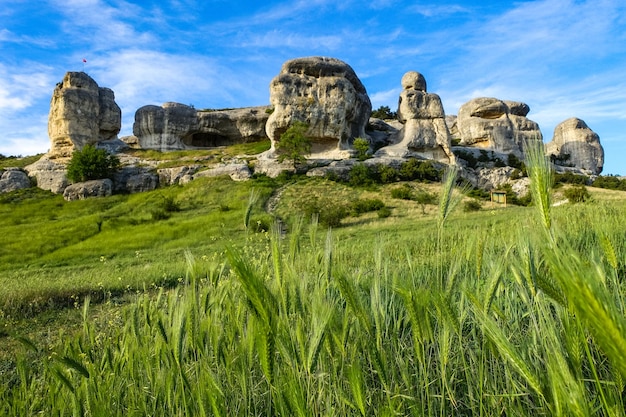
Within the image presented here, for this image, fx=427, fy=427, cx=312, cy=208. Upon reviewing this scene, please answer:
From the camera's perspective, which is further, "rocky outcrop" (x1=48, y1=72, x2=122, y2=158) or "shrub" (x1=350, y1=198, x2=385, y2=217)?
"rocky outcrop" (x1=48, y1=72, x2=122, y2=158)

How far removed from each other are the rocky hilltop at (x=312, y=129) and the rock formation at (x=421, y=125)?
122mm

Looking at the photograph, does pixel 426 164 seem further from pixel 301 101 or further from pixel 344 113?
pixel 301 101

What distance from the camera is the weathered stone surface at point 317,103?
46938 millimetres

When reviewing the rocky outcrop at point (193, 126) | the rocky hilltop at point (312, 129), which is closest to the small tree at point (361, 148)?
the rocky hilltop at point (312, 129)

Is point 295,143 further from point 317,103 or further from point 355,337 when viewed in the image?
point 355,337

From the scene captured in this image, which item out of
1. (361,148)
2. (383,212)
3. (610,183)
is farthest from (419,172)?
(610,183)

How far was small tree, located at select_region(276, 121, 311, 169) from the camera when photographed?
4178cm

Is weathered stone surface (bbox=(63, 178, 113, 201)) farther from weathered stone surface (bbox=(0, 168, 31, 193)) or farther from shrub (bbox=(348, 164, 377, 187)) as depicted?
shrub (bbox=(348, 164, 377, 187))

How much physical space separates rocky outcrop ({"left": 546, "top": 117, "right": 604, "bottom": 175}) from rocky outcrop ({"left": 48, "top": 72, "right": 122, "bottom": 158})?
197 ft

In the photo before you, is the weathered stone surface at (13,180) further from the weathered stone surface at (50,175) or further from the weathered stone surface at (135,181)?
the weathered stone surface at (135,181)

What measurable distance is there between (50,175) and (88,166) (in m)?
5.93

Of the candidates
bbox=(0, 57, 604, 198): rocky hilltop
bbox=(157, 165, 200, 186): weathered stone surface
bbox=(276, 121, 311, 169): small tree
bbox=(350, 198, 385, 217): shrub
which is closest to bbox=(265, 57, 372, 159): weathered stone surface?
bbox=(0, 57, 604, 198): rocky hilltop

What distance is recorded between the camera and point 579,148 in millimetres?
61438

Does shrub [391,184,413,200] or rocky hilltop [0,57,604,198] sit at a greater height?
rocky hilltop [0,57,604,198]
